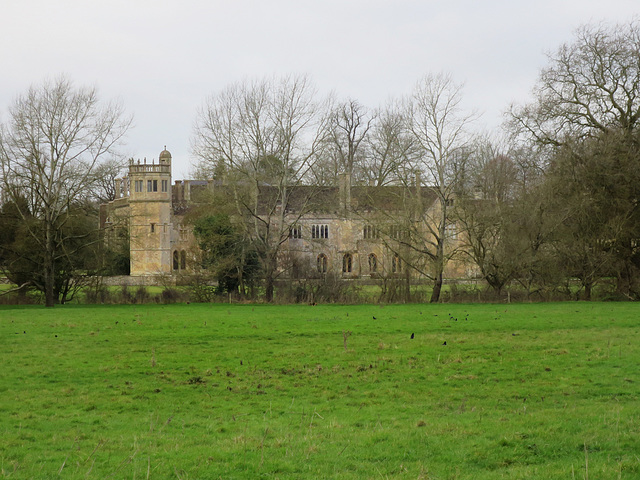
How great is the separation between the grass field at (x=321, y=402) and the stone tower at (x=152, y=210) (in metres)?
51.4

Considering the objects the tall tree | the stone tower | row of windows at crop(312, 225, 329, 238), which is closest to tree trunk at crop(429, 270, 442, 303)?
the tall tree

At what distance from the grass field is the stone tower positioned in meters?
51.4

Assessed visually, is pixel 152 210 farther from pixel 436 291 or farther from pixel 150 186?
pixel 436 291

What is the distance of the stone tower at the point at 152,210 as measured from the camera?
238 feet

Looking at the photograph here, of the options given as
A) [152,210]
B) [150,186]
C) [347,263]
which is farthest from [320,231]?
[150,186]

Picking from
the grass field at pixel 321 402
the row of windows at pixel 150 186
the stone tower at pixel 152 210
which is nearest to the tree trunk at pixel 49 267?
the grass field at pixel 321 402

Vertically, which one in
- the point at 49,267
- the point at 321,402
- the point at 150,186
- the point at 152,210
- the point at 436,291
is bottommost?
the point at 321,402

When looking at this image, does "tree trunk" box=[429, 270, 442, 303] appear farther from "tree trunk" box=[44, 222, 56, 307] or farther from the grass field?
"tree trunk" box=[44, 222, 56, 307]

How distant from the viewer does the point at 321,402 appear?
11.2 m

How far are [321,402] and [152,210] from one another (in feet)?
212

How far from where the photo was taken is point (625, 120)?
36.6 m

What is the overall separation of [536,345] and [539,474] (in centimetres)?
1097

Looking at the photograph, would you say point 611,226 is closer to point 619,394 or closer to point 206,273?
point 206,273

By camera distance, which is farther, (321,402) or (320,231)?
(320,231)
